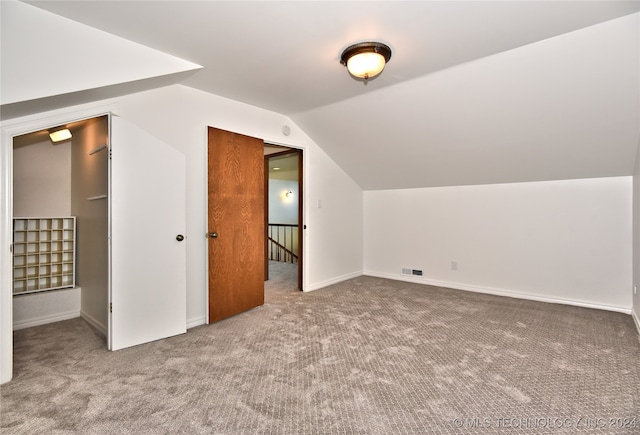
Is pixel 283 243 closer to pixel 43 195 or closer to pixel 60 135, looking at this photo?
pixel 43 195

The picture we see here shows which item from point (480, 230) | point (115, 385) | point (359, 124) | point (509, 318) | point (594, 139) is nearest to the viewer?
point (115, 385)

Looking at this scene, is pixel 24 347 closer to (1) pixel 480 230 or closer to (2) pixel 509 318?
(2) pixel 509 318

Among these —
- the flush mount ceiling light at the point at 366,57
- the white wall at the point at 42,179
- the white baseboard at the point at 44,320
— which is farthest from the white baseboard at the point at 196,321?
the flush mount ceiling light at the point at 366,57

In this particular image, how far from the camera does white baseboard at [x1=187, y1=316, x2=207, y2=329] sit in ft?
10.9

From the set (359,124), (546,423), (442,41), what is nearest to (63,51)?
(442,41)

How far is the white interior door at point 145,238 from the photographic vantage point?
279 centimetres

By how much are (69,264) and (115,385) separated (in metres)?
2.31

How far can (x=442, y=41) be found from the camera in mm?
2521

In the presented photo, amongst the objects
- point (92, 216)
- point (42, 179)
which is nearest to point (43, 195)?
point (42, 179)

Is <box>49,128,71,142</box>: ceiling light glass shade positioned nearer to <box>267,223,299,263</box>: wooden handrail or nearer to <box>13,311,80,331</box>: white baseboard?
<box>13,311,80,331</box>: white baseboard

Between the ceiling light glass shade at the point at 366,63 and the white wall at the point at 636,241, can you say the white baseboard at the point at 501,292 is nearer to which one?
the white wall at the point at 636,241

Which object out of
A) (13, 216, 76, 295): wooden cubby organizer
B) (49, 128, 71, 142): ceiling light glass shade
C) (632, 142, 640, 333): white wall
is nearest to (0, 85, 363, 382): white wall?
(49, 128, 71, 142): ceiling light glass shade

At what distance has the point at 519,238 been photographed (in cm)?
430

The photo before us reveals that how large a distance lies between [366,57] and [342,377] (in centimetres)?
249
